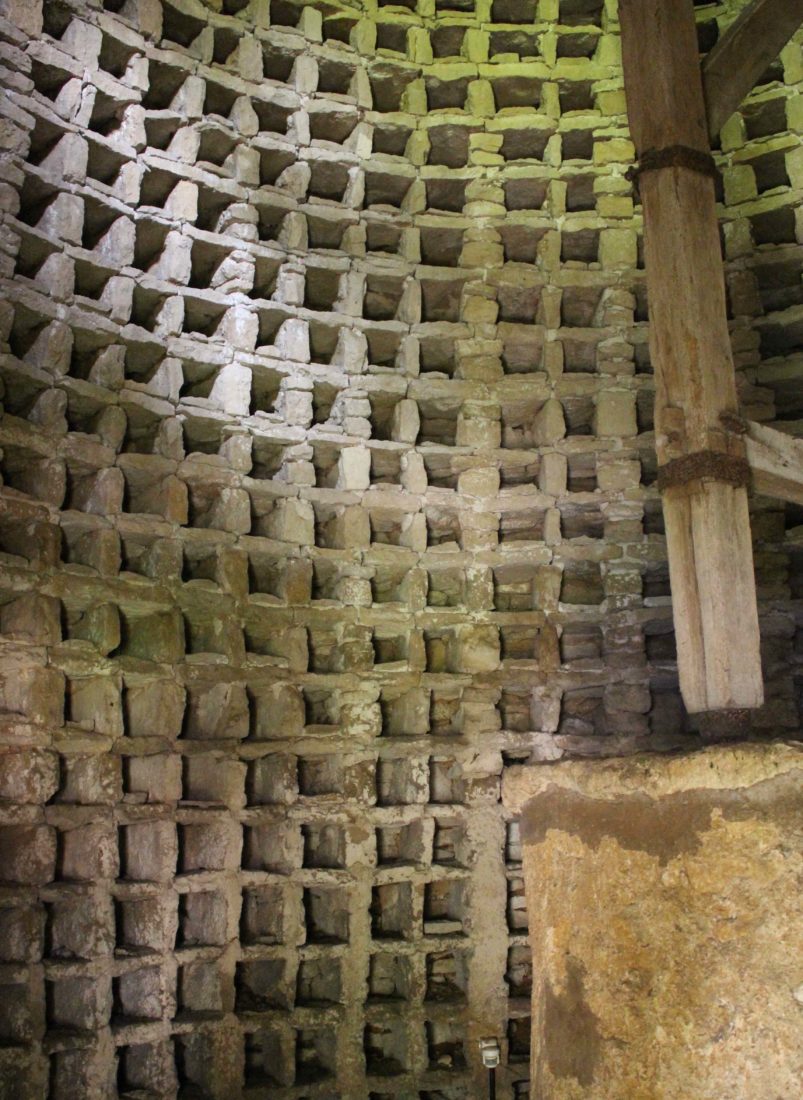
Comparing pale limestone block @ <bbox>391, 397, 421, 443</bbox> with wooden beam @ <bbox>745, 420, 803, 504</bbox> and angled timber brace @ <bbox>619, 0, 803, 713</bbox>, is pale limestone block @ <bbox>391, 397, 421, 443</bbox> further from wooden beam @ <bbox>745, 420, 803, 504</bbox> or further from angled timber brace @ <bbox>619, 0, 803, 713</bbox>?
wooden beam @ <bbox>745, 420, 803, 504</bbox>

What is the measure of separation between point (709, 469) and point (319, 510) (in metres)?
3.01

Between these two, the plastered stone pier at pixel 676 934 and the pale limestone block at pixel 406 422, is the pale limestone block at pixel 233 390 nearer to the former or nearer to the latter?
the pale limestone block at pixel 406 422

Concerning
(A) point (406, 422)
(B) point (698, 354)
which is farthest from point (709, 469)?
(A) point (406, 422)

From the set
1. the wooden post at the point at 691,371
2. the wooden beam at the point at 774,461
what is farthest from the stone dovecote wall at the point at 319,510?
the wooden post at the point at 691,371

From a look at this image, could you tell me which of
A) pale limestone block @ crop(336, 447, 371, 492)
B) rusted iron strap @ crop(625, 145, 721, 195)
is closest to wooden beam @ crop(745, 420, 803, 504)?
rusted iron strap @ crop(625, 145, 721, 195)

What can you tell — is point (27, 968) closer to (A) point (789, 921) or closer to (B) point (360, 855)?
(B) point (360, 855)

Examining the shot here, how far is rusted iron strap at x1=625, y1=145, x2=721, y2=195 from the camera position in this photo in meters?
6.29

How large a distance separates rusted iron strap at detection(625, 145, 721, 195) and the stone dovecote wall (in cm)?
188

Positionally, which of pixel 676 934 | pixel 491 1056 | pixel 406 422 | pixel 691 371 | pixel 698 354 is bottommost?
pixel 491 1056

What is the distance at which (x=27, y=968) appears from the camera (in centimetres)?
580

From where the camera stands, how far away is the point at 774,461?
6066mm

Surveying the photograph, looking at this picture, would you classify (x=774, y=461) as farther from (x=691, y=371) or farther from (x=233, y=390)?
(x=233, y=390)

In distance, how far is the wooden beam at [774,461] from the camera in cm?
598

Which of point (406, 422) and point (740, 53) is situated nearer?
point (740, 53)
